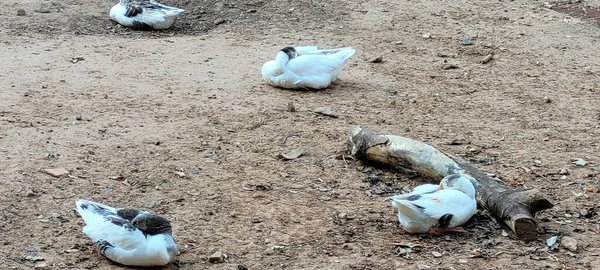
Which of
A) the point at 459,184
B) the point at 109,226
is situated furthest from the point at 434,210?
the point at 109,226

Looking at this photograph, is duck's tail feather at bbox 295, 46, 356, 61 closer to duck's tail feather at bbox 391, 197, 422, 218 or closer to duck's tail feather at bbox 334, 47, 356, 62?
duck's tail feather at bbox 334, 47, 356, 62

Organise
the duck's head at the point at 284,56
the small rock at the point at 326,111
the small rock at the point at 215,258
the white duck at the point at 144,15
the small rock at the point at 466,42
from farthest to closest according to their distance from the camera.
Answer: the white duck at the point at 144,15 < the small rock at the point at 466,42 < the duck's head at the point at 284,56 < the small rock at the point at 326,111 < the small rock at the point at 215,258

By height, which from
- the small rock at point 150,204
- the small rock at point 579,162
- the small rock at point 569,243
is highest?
the small rock at point 569,243

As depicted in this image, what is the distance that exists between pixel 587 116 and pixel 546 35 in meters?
2.06

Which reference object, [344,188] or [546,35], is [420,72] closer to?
[546,35]

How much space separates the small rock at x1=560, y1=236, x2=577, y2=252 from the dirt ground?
0.01m

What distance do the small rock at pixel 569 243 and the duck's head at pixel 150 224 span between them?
6.44 feet

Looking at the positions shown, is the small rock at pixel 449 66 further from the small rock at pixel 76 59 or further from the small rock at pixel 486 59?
the small rock at pixel 76 59

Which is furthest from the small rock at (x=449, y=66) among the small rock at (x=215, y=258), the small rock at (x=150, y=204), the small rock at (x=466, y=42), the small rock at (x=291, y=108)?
the small rock at (x=215, y=258)

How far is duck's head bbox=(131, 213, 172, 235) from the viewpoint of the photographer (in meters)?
3.69

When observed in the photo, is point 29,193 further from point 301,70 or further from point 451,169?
point 301,70

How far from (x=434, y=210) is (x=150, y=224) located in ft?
4.58

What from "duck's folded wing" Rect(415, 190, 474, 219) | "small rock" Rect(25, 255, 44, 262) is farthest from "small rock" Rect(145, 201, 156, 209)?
"duck's folded wing" Rect(415, 190, 474, 219)

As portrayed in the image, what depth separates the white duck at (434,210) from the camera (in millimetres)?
4016
